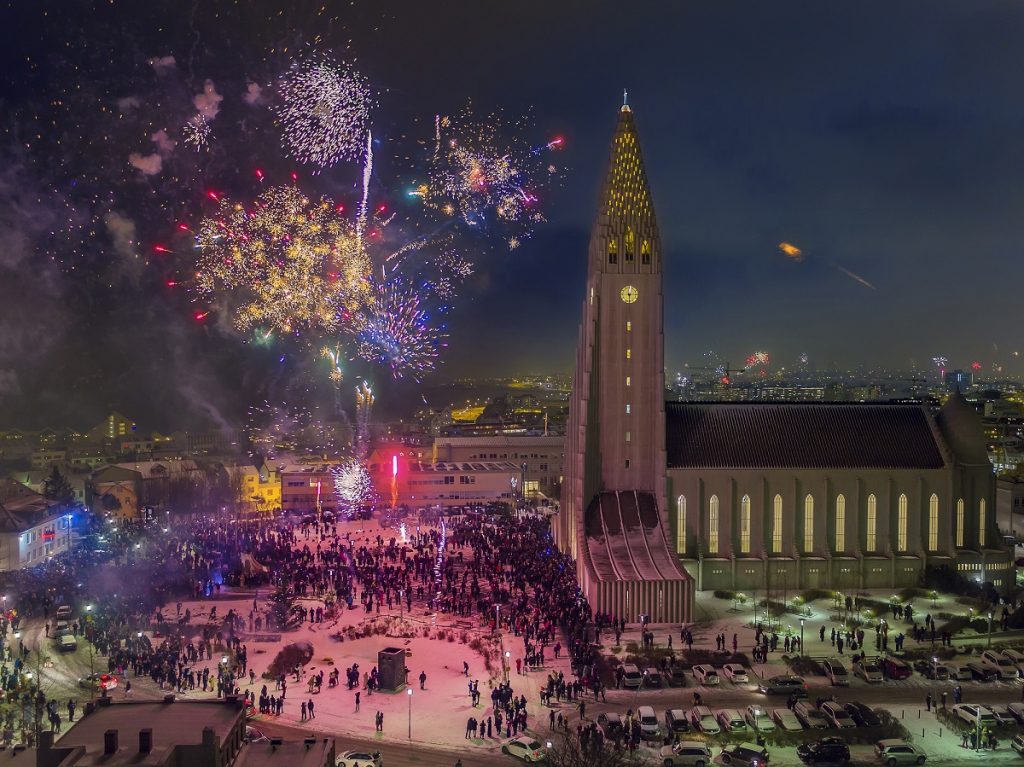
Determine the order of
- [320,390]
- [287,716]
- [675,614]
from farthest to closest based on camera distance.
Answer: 1. [320,390]
2. [675,614]
3. [287,716]

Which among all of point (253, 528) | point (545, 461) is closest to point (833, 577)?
point (253, 528)

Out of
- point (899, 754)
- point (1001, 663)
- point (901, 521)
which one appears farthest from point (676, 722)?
point (901, 521)

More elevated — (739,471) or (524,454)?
(524,454)

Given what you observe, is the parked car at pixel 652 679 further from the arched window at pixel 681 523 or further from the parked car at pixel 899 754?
the arched window at pixel 681 523

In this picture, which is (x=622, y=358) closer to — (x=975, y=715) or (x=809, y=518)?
(x=809, y=518)

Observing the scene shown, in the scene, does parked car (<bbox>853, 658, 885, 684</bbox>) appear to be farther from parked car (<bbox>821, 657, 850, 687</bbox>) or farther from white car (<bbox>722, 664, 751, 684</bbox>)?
white car (<bbox>722, 664, 751, 684</bbox>)

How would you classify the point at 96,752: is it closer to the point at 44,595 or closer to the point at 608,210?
the point at 44,595
